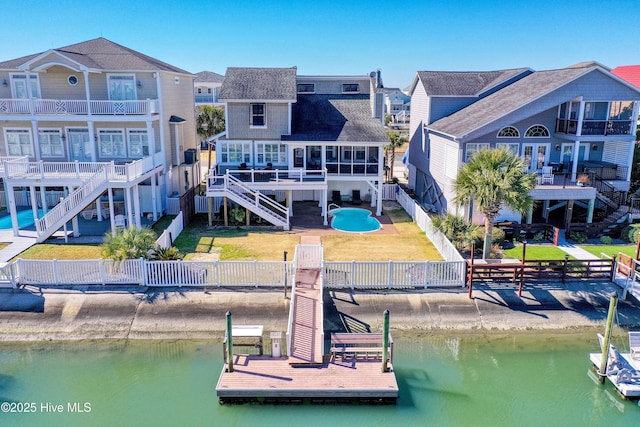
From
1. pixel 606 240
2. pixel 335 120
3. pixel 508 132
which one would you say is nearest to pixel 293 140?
pixel 335 120

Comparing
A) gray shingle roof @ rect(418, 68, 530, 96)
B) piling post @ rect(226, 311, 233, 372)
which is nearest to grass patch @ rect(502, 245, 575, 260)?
gray shingle roof @ rect(418, 68, 530, 96)

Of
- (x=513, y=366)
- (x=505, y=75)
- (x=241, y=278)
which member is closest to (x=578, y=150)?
(x=505, y=75)

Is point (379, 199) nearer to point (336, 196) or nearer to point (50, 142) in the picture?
point (336, 196)

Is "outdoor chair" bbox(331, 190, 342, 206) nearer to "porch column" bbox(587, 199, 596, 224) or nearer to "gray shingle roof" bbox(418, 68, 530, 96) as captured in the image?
"gray shingle roof" bbox(418, 68, 530, 96)

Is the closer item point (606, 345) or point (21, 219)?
point (606, 345)

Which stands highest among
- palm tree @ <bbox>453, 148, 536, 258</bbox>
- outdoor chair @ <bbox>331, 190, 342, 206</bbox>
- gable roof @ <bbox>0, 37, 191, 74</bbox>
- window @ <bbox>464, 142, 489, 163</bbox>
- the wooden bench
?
gable roof @ <bbox>0, 37, 191, 74</bbox>
